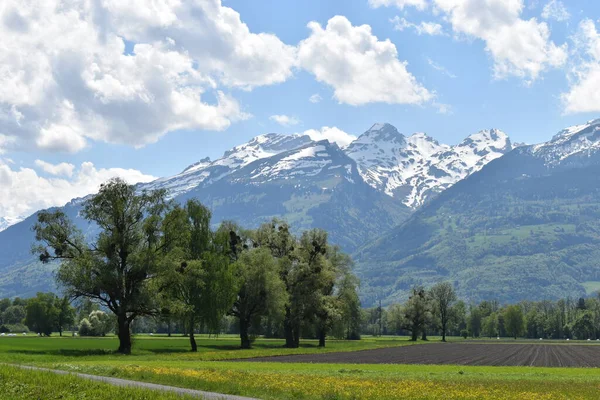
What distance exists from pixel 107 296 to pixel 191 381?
129 ft

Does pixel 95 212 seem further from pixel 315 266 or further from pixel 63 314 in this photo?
pixel 63 314

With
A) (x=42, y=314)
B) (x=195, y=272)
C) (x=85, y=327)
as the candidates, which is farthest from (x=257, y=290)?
(x=42, y=314)

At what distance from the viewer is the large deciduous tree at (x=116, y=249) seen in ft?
226

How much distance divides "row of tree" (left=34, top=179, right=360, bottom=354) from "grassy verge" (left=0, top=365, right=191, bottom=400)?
115ft

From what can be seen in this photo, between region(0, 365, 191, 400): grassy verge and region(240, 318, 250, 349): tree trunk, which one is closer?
region(0, 365, 191, 400): grassy verge

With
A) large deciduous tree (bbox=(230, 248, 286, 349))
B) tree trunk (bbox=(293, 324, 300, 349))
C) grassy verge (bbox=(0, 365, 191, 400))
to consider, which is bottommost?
tree trunk (bbox=(293, 324, 300, 349))

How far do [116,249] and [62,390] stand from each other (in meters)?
42.5

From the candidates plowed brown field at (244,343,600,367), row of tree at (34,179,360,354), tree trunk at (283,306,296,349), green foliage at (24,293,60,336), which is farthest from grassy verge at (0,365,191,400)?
green foliage at (24,293,60,336)

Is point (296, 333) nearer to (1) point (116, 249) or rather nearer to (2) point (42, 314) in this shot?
(1) point (116, 249)

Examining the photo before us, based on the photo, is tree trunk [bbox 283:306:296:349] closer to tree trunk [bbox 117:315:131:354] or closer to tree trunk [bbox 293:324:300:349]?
tree trunk [bbox 293:324:300:349]

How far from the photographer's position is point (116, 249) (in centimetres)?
7075

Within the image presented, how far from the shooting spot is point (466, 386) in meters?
41.1

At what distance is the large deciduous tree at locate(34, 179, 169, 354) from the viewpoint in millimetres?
68750

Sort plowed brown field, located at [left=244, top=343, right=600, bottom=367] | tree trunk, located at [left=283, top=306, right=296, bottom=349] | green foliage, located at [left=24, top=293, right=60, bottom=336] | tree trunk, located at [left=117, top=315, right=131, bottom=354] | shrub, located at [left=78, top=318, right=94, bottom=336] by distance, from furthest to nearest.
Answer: green foliage, located at [left=24, top=293, right=60, bottom=336]
shrub, located at [left=78, top=318, right=94, bottom=336]
tree trunk, located at [left=283, top=306, right=296, bottom=349]
plowed brown field, located at [left=244, top=343, right=600, bottom=367]
tree trunk, located at [left=117, top=315, right=131, bottom=354]
